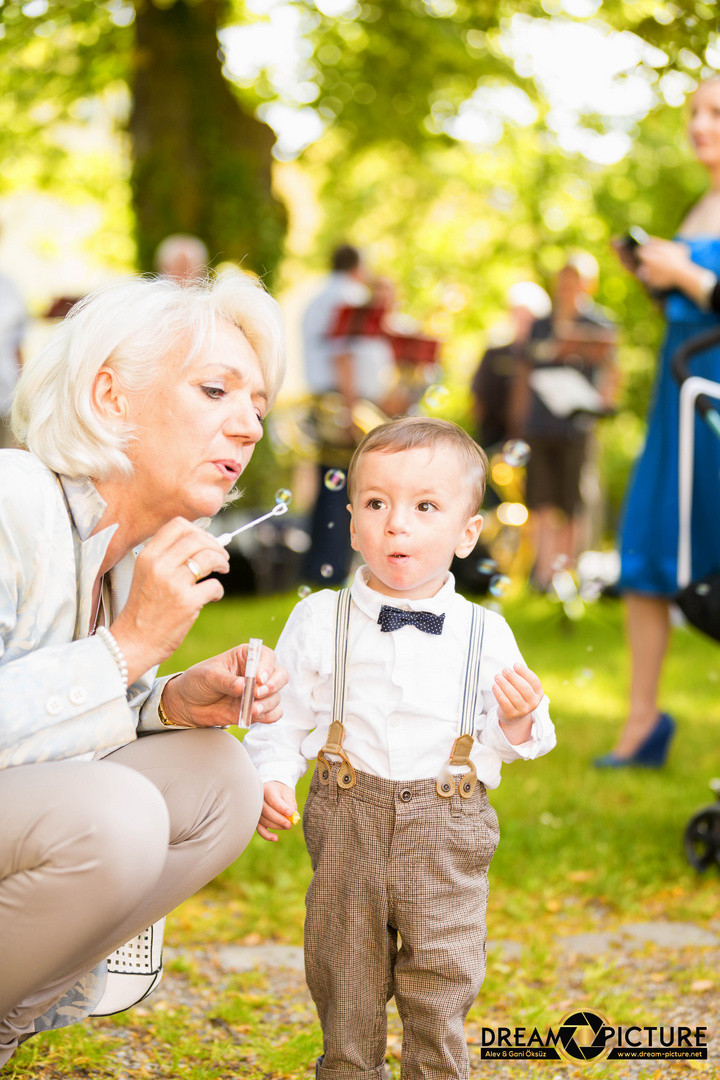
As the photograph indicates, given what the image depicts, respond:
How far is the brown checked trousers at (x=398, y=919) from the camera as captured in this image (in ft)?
5.79

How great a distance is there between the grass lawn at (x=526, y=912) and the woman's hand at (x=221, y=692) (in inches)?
19.9

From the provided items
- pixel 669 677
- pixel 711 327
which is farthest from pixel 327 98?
pixel 711 327

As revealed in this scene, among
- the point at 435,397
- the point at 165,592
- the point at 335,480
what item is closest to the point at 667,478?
the point at 435,397

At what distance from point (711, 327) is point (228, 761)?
2220 millimetres

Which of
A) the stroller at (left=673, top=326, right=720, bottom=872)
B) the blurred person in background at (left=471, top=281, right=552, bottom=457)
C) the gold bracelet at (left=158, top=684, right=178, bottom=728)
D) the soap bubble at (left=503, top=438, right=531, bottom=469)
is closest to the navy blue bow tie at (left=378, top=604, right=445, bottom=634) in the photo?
the gold bracelet at (left=158, top=684, right=178, bottom=728)

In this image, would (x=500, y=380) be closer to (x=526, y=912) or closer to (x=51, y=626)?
(x=526, y=912)

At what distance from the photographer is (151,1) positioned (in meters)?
7.76

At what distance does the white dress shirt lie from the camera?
180 centimetres

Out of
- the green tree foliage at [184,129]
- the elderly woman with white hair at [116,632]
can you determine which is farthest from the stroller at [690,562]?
the green tree foliage at [184,129]

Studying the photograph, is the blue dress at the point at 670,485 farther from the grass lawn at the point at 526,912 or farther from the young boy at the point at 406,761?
the young boy at the point at 406,761

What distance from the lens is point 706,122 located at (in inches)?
130

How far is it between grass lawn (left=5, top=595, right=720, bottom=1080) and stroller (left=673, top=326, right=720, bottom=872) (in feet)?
0.34

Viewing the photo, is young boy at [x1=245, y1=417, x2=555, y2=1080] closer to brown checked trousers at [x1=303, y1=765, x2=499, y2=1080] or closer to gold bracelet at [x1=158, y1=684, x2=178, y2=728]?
brown checked trousers at [x1=303, y1=765, x2=499, y2=1080]

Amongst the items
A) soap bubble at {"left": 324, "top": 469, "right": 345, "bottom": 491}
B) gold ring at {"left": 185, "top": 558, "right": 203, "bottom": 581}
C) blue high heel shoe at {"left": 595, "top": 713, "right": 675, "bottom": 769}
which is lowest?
blue high heel shoe at {"left": 595, "top": 713, "right": 675, "bottom": 769}
